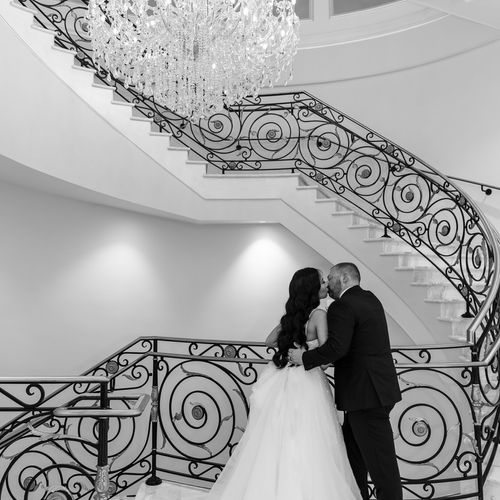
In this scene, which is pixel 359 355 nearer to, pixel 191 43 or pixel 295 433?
pixel 295 433

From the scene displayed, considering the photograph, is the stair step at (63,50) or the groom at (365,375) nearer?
the groom at (365,375)

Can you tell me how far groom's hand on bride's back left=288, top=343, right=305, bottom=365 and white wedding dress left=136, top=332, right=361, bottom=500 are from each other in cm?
6

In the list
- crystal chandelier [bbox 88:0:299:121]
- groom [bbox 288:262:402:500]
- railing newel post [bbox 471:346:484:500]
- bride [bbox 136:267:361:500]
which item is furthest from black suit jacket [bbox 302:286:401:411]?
crystal chandelier [bbox 88:0:299:121]

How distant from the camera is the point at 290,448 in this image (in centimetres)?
284

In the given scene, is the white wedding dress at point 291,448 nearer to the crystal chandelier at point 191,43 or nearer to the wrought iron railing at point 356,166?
the crystal chandelier at point 191,43

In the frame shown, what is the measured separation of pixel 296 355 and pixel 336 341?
0.30 metres

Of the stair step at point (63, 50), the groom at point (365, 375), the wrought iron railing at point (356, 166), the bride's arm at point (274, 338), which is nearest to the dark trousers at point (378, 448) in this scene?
the groom at point (365, 375)

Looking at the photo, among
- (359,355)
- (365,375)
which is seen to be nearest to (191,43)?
(359,355)

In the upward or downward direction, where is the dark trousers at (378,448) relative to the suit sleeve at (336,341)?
downward

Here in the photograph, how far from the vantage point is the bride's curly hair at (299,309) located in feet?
9.93

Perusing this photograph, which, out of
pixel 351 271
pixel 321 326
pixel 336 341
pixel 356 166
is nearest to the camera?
pixel 336 341

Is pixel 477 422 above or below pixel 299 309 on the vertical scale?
below

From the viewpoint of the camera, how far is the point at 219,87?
14.6 ft

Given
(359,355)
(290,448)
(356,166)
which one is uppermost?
(356,166)
